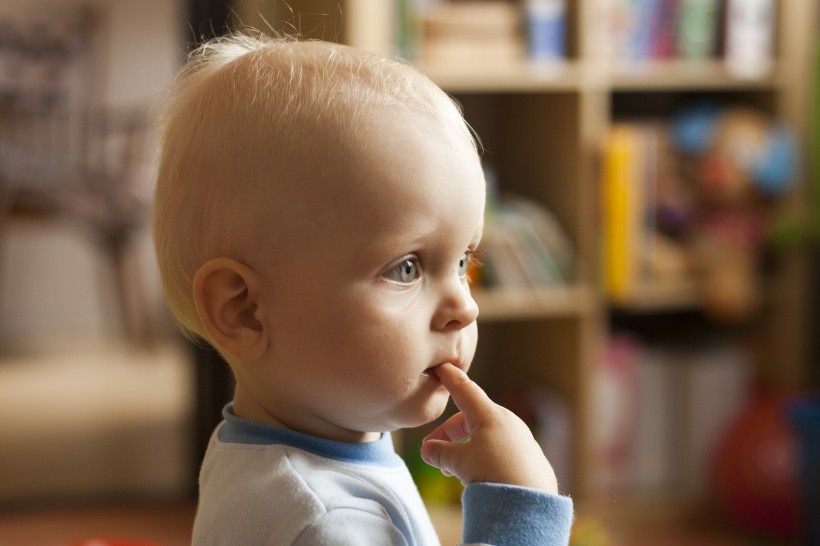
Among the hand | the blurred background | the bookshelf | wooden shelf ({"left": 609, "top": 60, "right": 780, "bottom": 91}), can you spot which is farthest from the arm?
wooden shelf ({"left": 609, "top": 60, "right": 780, "bottom": 91})

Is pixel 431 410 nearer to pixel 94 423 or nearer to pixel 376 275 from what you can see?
pixel 376 275

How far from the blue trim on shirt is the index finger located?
2.9 inches

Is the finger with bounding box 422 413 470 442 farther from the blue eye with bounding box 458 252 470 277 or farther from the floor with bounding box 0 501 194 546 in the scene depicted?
the floor with bounding box 0 501 194 546

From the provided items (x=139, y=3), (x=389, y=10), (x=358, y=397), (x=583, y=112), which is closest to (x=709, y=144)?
(x=583, y=112)

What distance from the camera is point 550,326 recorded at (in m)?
2.61

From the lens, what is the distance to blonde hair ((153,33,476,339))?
0.73 metres

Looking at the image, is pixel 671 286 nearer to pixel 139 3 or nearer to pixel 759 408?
pixel 759 408

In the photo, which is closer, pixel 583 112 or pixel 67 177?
pixel 583 112

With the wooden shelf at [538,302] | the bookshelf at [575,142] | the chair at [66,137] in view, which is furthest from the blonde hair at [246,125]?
the chair at [66,137]

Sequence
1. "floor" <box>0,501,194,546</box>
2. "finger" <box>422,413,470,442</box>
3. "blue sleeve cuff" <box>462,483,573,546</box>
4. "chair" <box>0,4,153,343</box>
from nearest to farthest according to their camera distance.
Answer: "blue sleeve cuff" <box>462,483,573,546</box> < "finger" <box>422,413,470,442</box> < "floor" <box>0,501,194,546</box> < "chair" <box>0,4,153,343</box>

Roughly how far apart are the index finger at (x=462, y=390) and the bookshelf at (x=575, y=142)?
5.05ft

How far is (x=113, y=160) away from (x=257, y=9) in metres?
1.13

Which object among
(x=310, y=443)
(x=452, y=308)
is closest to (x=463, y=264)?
(x=452, y=308)

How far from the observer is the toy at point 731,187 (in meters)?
2.50
